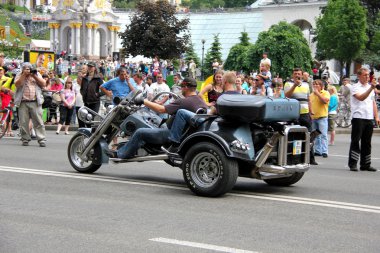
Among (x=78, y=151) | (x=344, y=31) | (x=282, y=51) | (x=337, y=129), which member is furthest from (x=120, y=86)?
(x=344, y=31)

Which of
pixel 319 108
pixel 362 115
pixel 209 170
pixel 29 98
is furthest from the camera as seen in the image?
pixel 29 98

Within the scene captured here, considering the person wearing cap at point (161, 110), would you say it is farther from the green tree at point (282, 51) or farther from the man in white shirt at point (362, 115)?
the green tree at point (282, 51)

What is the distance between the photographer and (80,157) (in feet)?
A: 40.2

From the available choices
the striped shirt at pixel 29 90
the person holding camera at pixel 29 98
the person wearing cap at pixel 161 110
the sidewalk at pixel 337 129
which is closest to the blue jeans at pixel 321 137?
the person holding camera at pixel 29 98

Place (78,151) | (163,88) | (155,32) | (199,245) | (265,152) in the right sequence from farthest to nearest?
(155,32) < (163,88) < (78,151) < (265,152) < (199,245)

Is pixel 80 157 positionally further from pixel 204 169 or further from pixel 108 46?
pixel 108 46

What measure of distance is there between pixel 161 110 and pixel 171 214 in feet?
8.13

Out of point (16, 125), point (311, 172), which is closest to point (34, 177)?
point (311, 172)

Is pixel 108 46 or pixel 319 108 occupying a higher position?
pixel 319 108

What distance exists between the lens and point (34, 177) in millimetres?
11844

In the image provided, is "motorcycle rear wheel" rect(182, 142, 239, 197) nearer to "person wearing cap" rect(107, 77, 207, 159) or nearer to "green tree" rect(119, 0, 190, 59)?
"person wearing cap" rect(107, 77, 207, 159)

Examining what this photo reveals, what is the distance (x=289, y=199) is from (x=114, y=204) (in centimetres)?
237

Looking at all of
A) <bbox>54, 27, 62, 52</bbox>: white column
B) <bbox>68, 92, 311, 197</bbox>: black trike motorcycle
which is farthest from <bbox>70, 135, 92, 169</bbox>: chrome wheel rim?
<bbox>54, 27, 62, 52</bbox>: white column

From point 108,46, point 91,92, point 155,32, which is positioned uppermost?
point 155,32
